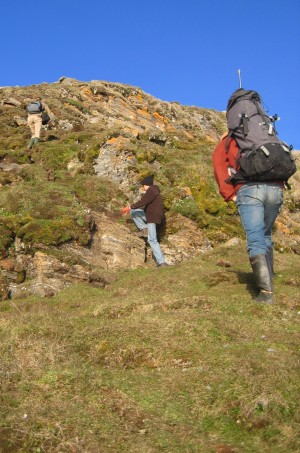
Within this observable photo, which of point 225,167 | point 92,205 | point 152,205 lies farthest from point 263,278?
point 92,205

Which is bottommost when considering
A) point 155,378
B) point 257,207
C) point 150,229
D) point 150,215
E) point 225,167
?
point 155,378

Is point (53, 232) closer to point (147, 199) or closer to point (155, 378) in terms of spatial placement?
point (147, 199)

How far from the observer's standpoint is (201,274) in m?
10.9

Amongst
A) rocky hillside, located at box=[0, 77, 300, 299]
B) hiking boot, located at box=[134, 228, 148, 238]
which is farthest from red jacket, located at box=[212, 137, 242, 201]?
hiking boot, located at box=[134, 228, 148, 238]

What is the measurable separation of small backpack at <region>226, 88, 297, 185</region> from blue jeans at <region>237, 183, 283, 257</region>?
6.5 inches

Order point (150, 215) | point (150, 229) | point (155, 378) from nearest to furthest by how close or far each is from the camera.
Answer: point (155, 378) → point (150, 229) → point (150, 215)

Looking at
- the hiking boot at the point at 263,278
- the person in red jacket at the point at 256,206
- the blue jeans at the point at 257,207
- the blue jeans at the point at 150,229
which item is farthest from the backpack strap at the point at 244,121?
the blue jeans at the point at 150,229

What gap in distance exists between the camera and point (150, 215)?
48.3 feet

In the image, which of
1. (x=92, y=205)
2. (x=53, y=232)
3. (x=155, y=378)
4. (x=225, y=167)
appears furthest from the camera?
(x=92, y=205)

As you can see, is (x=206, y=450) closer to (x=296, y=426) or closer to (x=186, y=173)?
(x=296, y=426)

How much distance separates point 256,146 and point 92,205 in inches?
341

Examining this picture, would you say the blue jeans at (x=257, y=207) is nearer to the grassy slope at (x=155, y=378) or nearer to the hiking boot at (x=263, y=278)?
the hiking boot at (x=263, y=278)

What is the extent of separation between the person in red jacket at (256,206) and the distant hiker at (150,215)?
17.5 feet

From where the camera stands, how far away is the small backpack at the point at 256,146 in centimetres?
816
